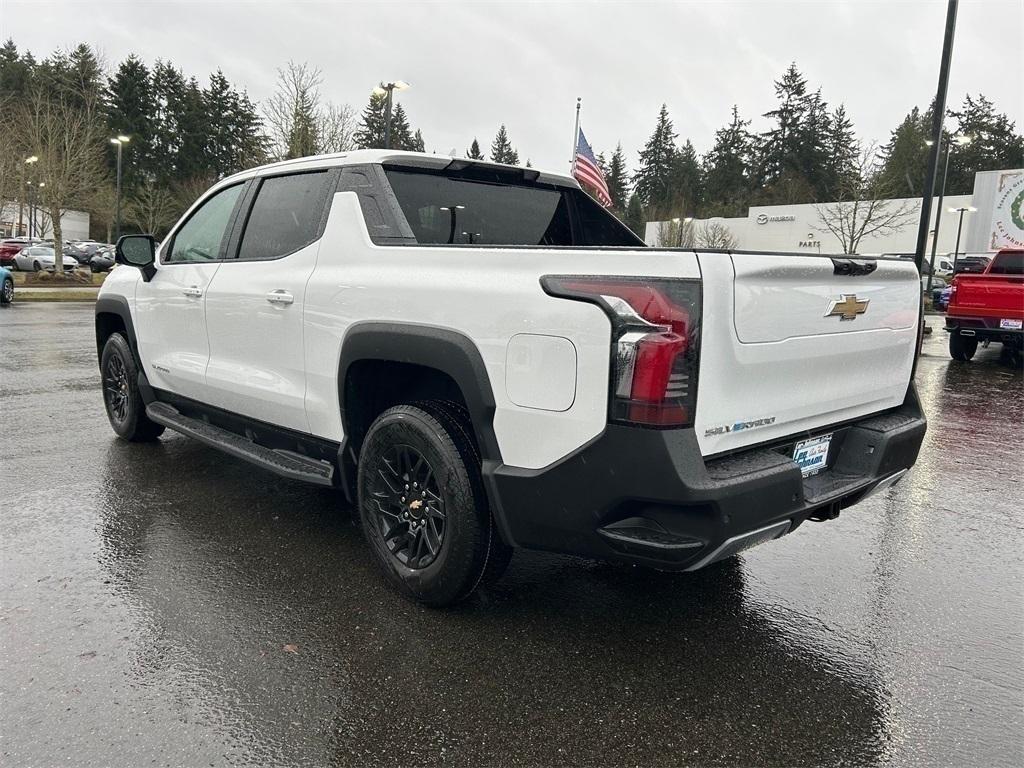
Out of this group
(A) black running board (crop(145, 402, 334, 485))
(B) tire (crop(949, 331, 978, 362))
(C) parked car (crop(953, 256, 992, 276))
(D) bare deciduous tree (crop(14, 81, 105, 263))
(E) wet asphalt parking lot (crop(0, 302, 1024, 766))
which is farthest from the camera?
(D) bare deciduous tree (crop(14, 81, 105, 263))

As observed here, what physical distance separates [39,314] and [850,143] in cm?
8317

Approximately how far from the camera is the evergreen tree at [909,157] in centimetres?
7262

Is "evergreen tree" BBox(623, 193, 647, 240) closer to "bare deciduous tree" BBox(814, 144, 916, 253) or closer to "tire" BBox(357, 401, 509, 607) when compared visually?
"bare deciduous tree" BBox(814, 144, 916, 253)

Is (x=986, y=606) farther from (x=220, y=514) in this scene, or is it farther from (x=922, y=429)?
(x=220, y=514)

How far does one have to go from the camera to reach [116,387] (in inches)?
229

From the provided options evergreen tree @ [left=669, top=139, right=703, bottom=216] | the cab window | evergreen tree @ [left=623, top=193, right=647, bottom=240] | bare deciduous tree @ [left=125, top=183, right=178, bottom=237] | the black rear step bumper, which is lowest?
the black rear step bumper

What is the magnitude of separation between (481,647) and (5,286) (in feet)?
65.1

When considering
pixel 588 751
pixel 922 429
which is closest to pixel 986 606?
pixel 922 429

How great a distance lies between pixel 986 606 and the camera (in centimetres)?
339

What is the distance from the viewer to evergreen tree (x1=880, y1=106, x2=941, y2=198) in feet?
238

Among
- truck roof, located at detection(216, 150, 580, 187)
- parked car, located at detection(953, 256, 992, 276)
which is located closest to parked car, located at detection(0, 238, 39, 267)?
truck roof, located at detection(216, 150, 580, 187)

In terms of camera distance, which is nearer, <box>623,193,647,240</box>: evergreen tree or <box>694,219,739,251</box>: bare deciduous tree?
<box>694,219,739,251</box>: bare deciduous tree

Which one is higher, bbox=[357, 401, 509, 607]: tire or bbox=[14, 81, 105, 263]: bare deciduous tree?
bbox=[14, 81, 105, 263]: bare deciduous tree

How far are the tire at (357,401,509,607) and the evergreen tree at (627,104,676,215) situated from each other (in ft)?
317
